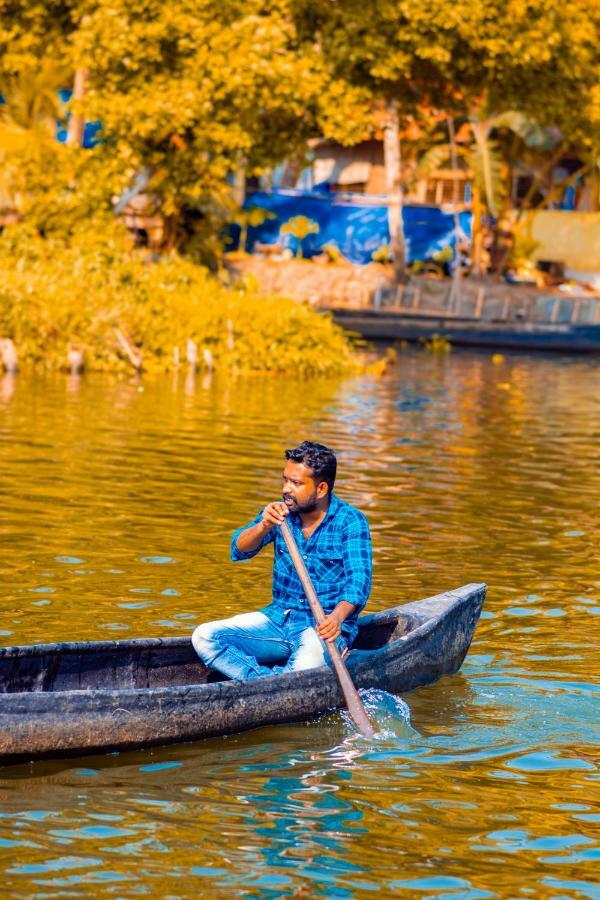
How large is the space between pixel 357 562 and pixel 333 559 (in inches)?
5.4

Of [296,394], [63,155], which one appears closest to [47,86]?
[63,155]

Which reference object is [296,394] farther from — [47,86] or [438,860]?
[438,860]

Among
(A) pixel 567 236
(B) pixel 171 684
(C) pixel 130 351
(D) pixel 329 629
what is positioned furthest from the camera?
(A) pixel 567 236

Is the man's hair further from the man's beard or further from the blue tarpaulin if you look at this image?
the blue tarpaulin

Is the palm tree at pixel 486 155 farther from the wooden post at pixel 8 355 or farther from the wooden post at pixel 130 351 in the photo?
the wooden post at pixel 8 355

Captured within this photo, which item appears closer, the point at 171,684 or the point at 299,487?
the point at 299,487

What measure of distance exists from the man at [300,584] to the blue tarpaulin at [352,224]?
33.3 m

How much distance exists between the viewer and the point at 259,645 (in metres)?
8.27

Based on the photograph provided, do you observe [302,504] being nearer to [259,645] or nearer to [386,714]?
[259,645]

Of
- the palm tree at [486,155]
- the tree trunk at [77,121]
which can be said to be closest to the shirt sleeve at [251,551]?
the tree trunk at [77,121]

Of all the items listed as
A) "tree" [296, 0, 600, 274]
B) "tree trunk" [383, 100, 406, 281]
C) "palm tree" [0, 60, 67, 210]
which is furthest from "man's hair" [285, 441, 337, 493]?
"tree trunk" [383, 100, 406, 281]

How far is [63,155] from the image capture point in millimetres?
29766

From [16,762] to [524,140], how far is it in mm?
34140

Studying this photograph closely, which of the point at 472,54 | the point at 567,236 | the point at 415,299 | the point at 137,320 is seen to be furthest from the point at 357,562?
the point at 567,236
